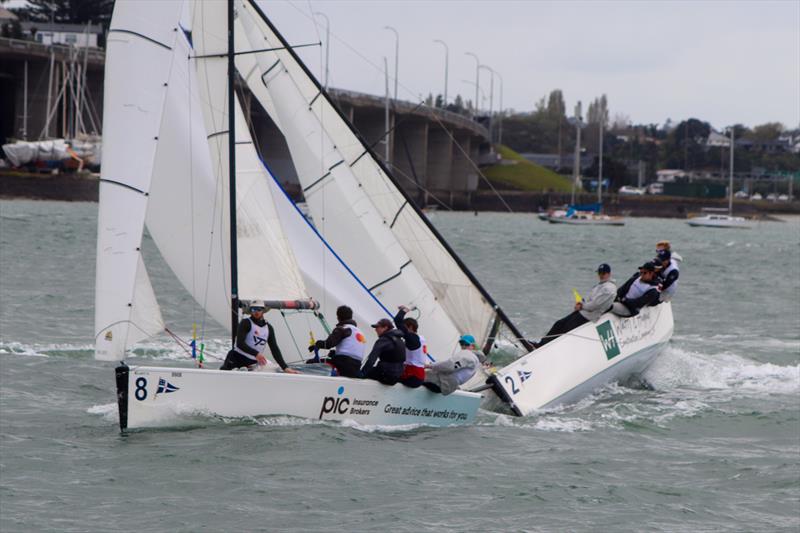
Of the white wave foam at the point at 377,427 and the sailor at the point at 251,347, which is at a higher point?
the sailor at the point at 251,347

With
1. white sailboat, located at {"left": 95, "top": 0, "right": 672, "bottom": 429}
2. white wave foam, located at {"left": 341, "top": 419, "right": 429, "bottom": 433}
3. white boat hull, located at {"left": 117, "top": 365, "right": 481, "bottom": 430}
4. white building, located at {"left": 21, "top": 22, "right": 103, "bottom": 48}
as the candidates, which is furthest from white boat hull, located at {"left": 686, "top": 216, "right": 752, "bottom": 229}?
white wave foam, located at {"left": 341, "top": 419, "right": 429, "bottom": 433}

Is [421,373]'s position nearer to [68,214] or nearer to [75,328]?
[75,328]

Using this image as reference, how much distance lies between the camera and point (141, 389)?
1275 cm

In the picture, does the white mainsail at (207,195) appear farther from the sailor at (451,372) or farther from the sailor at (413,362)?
the sailor at (451,372)

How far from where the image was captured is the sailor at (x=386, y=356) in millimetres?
13461

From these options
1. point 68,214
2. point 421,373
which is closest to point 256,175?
point 421,373

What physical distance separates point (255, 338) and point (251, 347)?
106 mm

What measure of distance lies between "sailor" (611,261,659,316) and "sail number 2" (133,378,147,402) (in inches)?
Result: 275

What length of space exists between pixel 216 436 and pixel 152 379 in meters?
0.88

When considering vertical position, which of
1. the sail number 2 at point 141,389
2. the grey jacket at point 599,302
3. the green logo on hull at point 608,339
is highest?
the grey jacket at point 599,302

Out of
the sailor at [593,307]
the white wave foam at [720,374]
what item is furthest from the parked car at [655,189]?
the sailor at [593,307]

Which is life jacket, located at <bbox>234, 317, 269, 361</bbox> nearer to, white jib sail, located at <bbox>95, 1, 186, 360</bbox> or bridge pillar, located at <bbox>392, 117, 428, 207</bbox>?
white jib sail, located at <bbox>95, 1, 186, 360</bbox>

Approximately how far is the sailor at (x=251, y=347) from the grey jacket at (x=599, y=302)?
4802 millimetres

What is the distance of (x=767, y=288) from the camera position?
128 ft
